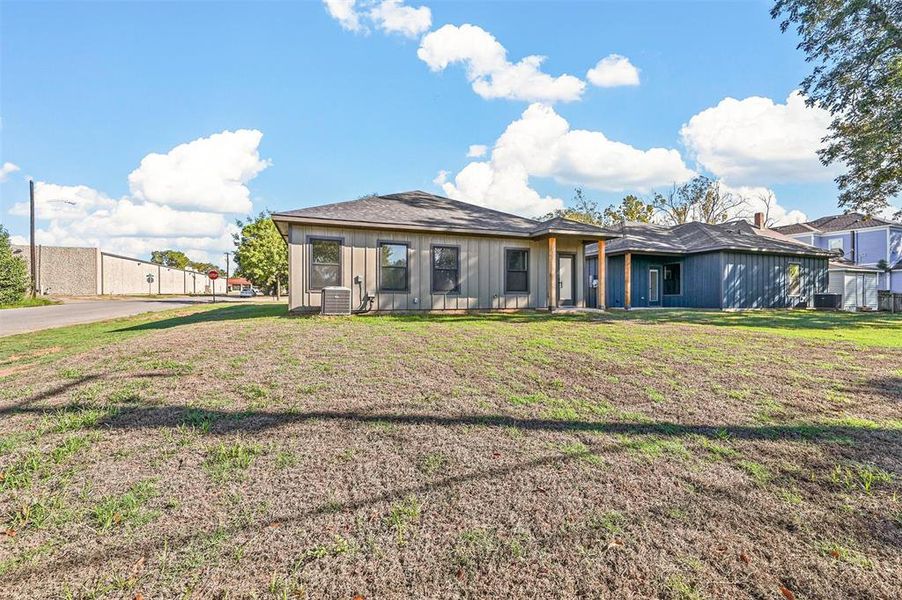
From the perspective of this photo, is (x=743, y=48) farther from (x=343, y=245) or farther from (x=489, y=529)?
(x=489, y=529)

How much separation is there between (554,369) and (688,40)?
1205 cm

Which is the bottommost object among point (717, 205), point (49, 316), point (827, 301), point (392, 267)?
point (49, 316)

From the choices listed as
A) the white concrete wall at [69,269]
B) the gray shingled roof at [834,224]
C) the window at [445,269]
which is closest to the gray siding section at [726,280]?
the window at [445,269]

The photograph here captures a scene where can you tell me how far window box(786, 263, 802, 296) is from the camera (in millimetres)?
17578

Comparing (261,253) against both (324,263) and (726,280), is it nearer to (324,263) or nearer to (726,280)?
(324,263)

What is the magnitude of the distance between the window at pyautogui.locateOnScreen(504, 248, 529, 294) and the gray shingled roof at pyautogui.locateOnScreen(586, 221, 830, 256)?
18.4 feet

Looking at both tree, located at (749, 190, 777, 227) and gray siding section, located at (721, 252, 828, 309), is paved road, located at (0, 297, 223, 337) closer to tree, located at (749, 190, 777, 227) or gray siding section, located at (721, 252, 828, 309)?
gray siding section, located at (721, 252, 828, 309)

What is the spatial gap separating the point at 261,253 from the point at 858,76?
122ft

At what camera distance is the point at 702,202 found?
3638 cm

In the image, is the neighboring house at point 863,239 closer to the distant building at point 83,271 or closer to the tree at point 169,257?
the distant building at point 83,271

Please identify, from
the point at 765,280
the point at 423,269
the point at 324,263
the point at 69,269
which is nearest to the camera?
the point at 324,263

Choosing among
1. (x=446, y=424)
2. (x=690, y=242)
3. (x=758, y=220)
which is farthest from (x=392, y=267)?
(x=758, y=220)

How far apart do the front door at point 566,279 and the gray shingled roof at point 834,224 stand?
2950 centimetres

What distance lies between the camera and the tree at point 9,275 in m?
20.7
